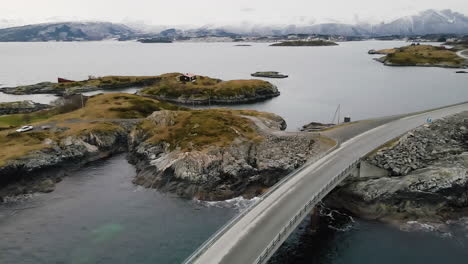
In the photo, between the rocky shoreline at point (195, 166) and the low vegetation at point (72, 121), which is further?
the low vegetation at point (72, 121)

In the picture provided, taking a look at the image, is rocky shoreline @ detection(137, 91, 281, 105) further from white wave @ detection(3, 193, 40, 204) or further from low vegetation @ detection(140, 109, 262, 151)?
white wave @ detection(3, 193, 40, 204)

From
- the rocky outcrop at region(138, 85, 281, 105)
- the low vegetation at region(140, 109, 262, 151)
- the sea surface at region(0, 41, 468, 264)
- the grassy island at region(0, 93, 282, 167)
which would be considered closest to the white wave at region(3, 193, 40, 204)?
the sea surface at region(0, 41, 468, 264)

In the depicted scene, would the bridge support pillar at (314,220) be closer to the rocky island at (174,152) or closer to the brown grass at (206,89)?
the rocky island at (174,152)

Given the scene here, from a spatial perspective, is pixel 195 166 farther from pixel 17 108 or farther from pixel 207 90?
pixel 17 108

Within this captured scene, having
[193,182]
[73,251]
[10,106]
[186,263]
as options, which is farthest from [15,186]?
[10,106]

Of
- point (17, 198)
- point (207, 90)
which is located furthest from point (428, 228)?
point (207, 90)

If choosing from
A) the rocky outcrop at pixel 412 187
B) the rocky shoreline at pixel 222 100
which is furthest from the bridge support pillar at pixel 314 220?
the rocky shoreline at pixel 222 100
